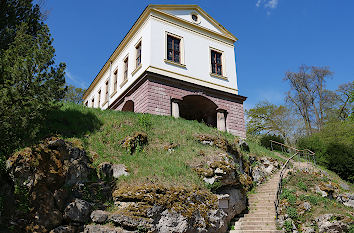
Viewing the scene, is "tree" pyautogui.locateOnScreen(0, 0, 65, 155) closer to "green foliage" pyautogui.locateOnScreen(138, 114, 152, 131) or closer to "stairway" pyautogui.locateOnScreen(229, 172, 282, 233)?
"green foliage" pyautogui.locateOnScreen(138, 114, 152, 131)

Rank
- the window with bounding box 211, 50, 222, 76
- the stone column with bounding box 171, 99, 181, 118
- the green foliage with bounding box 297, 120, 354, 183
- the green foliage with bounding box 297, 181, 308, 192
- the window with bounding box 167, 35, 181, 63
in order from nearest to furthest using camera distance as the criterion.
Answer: the green foliage with bounding box 297, 181, 308, 192
the stone column with bounding box 171, 99, 181, 118
the green foliage with bounding box 297, 120, 354, 183
the window with bounding box 167, 35, 181, 63
the window with bounding box 211, 50, 222, 76

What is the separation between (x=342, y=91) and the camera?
34.2m

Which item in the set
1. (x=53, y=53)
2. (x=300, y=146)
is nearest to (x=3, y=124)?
(x=53, y=53)

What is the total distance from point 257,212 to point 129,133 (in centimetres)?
678

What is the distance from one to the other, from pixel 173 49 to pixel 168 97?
3880 mm

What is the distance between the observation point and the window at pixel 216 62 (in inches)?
887

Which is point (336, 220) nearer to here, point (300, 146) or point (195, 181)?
point (195, 181)

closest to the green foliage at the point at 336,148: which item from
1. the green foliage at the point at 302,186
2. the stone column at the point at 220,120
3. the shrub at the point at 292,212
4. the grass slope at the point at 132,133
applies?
the green foliage at the point at 302,186

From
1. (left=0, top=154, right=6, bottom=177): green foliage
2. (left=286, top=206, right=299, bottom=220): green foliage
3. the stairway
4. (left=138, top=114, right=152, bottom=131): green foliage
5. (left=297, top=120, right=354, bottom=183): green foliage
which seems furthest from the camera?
(left=297, top=120, right=354, bottom=183): green foliage

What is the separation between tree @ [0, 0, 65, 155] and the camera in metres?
7.72

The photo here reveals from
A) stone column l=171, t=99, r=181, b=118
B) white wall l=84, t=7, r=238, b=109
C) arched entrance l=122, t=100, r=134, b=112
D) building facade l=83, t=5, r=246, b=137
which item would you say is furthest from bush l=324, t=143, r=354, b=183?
arched entrance l=122, t=100, r=134, b=112

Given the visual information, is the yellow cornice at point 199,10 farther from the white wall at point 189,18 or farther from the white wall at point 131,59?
the white wall at point 131,59

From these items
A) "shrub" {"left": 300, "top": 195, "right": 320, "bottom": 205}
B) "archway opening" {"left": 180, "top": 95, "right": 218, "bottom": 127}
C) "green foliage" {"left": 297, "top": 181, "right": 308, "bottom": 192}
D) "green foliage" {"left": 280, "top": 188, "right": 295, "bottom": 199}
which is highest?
"archway opening" {"left": 180, "top": 95, "right": 218, "bottom": 127}

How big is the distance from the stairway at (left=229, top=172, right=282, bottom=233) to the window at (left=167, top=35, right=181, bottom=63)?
10486 millimetres
